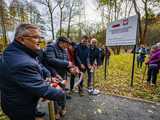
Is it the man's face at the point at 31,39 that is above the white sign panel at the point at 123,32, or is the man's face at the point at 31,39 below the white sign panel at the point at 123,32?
below

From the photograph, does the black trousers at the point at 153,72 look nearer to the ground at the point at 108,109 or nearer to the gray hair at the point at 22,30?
the ground at the point at 108,109

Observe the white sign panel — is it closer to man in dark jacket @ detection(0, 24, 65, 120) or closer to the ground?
the ground

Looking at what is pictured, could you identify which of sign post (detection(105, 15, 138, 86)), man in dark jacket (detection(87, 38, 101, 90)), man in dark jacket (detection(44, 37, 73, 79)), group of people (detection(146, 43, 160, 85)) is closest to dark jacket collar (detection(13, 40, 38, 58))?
man in dark jacket (detection(44, 37, 73, 79))

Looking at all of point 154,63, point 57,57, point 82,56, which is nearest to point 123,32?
point 154,63

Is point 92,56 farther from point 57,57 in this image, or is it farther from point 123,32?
point 57,57

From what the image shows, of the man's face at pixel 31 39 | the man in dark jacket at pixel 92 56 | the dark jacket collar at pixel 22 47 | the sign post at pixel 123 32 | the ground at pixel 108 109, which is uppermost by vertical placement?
the sign post at pixel 123 32

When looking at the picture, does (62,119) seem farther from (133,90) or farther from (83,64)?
(133,90)

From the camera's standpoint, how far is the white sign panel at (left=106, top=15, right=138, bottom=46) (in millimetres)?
6688

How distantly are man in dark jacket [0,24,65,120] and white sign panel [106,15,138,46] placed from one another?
544cm

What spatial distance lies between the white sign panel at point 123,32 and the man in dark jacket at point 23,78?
17.8 feet

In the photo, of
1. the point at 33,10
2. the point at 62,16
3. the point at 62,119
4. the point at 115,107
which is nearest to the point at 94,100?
the point at 115,107

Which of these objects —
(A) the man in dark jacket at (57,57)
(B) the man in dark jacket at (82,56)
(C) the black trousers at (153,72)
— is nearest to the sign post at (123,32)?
(C) the black trousers at (153,72)

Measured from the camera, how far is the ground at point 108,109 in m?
4.23

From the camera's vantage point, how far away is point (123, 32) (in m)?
7.26
